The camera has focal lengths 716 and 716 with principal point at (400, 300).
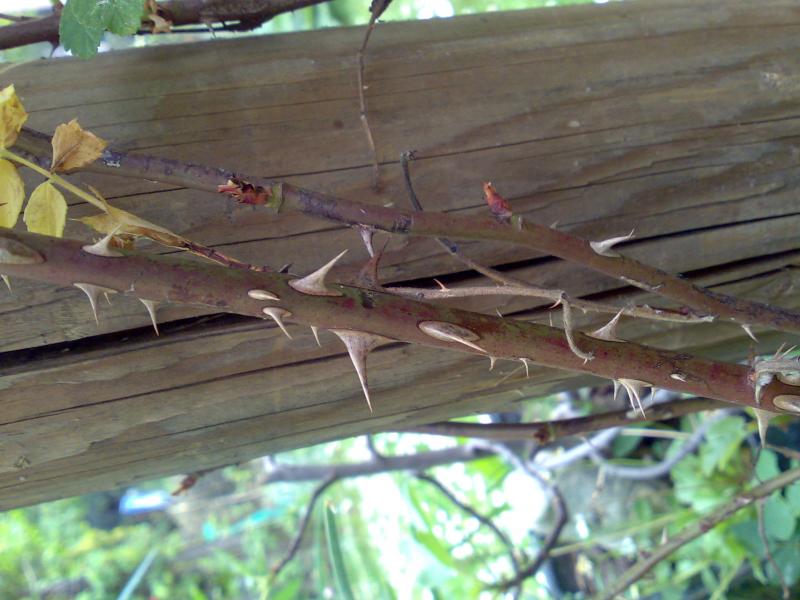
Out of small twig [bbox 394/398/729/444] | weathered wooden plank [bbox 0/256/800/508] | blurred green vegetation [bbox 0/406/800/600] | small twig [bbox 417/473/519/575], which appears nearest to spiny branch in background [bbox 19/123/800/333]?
weathered wooden plank [bbox 0/256/800/508]

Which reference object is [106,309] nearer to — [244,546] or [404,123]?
[404,123]

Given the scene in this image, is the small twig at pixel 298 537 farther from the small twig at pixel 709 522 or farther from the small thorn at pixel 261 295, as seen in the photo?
the small thorn at pixel 261 295

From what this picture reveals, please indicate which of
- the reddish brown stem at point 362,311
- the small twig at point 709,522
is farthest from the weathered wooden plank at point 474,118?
the small twig at point 709,522

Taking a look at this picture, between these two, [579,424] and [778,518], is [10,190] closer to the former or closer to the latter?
[579,424]

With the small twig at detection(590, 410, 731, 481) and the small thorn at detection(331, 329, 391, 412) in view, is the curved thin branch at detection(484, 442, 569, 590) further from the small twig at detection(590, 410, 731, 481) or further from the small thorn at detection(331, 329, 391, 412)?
the small thorn at detection(331, 329, 391, 412)

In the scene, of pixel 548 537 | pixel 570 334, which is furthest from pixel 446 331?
pixel 548 537
